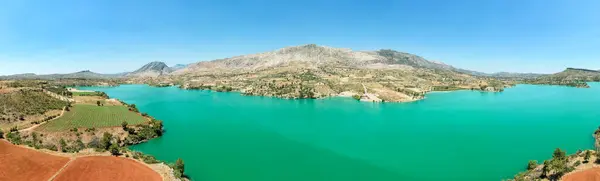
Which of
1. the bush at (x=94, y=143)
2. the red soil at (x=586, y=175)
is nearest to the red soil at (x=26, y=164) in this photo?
the bush at (x=94, y=143)

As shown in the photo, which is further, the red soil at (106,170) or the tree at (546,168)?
the tree at (546,168)

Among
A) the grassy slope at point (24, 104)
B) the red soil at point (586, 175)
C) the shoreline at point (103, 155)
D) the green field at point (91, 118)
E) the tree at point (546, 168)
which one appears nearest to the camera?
the red soil at point (586, 175)

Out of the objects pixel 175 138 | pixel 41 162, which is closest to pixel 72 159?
pixel 41 162

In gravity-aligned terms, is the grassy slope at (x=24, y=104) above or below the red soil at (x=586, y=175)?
above

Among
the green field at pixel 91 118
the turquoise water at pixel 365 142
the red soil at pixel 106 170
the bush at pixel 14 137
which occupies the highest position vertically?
the green field at pixel 91 118

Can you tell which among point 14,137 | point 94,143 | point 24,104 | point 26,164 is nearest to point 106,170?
point 26,164

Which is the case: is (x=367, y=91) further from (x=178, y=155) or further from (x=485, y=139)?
(x=178, y=155)

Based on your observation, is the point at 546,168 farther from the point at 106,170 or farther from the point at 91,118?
the point at 91,118

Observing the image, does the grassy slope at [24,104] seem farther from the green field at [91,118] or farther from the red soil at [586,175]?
the red soil at [586,175]
